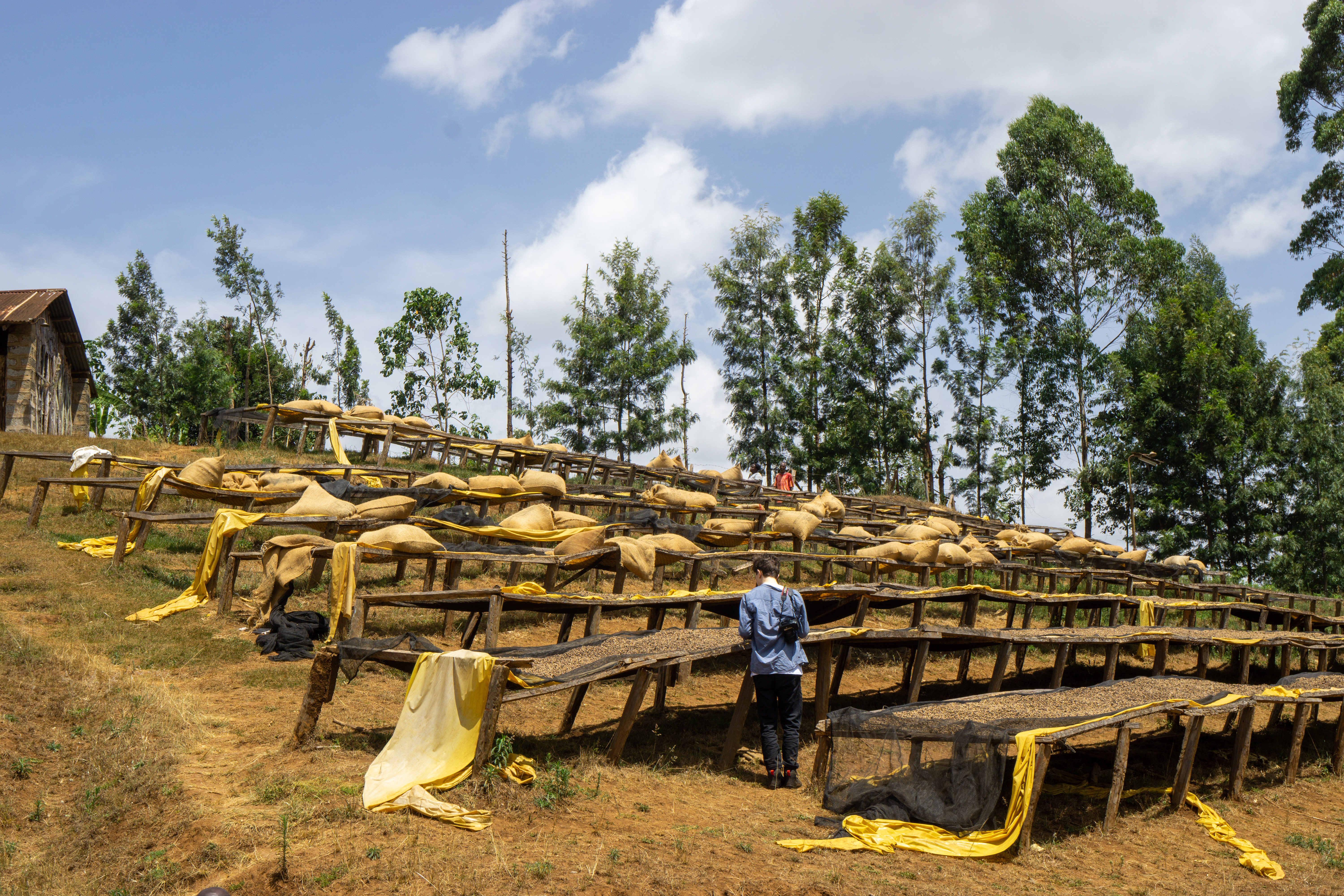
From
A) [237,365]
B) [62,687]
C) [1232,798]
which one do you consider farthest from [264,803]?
[237,365]

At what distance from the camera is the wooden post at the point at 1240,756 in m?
9.32

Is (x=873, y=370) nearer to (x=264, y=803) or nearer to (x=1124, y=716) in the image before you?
(x=1124, y=716)

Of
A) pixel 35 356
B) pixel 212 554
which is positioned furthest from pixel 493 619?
pixel 35 356

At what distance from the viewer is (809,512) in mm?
15930

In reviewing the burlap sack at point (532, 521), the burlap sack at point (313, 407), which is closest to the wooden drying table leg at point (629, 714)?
the burlap sack at point (532, 521)

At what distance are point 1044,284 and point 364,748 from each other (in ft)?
88.2

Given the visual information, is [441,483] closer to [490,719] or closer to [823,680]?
[823,680]

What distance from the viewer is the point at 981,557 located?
15484 mm

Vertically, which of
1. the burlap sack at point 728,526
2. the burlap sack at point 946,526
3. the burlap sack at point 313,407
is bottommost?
the burlap sack at point 728,526

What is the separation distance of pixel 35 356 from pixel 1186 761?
77.7ft

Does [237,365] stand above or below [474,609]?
above

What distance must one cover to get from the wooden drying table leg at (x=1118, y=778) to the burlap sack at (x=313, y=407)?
15.0 meters

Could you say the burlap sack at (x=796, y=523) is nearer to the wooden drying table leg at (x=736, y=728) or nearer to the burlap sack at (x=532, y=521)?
the burlap sack at (x=532, y=521)

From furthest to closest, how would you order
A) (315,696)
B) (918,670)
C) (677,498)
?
(677,498), (918,670), (315,696)
